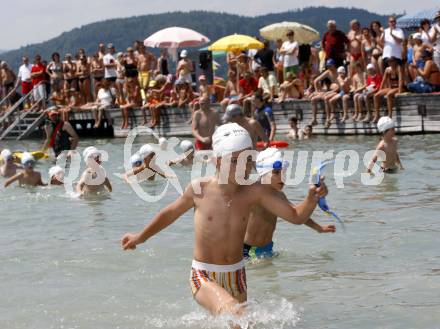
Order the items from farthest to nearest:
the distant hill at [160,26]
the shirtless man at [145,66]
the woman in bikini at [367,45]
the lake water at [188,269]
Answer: the distant hill at [160,26] < the shirtless man at [145,66] < the woman in bikini at [367,45] < the lake water at [188,269]

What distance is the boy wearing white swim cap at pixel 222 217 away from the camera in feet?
19.1

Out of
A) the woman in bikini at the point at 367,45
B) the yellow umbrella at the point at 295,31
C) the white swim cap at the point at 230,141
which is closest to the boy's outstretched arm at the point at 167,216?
the white swim cap at the point at 230,141

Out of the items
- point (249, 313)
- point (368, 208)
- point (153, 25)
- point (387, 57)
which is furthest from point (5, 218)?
point (153, 25)

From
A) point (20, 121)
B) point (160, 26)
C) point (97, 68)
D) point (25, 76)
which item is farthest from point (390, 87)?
point (160, 26)

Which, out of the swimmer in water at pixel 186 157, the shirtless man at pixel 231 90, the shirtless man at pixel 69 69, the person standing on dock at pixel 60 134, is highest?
the shirtless man at pixel 69 69

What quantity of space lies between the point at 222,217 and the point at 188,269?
2900mm

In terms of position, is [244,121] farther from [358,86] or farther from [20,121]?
[20,121]

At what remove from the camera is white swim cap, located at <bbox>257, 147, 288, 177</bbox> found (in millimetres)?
7508

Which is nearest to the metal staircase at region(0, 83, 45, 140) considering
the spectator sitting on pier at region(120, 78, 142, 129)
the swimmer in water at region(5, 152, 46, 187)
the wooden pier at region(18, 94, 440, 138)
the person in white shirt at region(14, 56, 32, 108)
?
the person in white shirt at region(14, 56, 32, 108)

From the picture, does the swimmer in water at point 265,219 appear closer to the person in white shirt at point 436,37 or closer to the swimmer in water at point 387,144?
the swimmer in water at point 387,144

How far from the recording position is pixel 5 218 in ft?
40.9

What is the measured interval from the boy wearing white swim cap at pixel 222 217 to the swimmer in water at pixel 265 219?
1.52 metres

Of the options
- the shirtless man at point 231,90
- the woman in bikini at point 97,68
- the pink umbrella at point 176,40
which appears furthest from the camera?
the pink umbrella at point 176,40

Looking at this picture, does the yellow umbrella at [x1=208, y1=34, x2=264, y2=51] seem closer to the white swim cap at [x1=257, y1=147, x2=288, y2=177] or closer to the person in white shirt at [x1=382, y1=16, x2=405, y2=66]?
the person in white shirt at [x1=382, y1=16, x2=405, y2=66]
